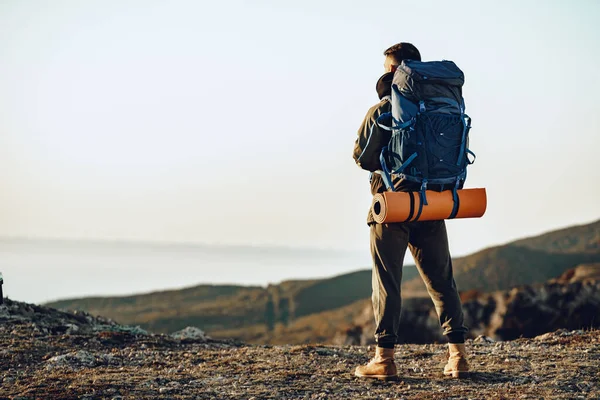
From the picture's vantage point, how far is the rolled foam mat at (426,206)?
745 centimetres

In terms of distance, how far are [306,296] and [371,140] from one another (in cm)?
4708

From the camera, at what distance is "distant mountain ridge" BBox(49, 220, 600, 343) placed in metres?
46.8

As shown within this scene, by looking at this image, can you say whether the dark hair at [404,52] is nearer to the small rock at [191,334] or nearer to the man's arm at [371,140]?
the man's arm at [371,140]

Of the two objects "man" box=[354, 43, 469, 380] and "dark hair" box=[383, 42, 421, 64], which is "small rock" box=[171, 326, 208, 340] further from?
"dark hair" box=[383, 42, 421, 64]

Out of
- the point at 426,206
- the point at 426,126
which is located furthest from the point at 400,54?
the point at 426,206

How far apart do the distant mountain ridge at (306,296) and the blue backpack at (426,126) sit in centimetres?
3547

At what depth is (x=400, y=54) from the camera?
7.95 m

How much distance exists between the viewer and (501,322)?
28.5m

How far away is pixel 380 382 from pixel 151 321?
40.3 meters

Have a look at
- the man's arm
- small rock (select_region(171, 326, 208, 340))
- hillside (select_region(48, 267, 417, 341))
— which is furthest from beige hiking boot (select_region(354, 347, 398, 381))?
hillside (select_region(48, 267, 417, 341))

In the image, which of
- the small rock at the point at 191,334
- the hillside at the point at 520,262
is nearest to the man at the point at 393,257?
the small rock at the point at 191,334

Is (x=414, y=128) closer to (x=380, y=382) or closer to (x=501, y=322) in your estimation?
(x=380, y=382)

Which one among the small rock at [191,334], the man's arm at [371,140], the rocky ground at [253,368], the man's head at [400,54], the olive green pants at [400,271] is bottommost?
the rocky ground at [253,368]

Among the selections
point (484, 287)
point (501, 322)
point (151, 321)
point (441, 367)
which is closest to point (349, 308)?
point (484, 287)
